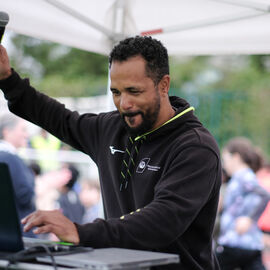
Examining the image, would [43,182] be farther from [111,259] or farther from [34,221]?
[111,259]

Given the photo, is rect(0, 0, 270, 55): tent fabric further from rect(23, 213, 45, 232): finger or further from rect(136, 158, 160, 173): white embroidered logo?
rect(23, 213, 45, 232): finger

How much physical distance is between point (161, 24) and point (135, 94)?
64.9 inches

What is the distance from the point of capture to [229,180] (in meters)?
6.02

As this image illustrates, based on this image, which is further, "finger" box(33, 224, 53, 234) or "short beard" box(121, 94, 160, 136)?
"short beard" box(121, 94, 160, 136)

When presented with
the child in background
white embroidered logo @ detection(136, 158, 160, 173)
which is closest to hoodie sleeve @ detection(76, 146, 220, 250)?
white embroidered logo @ detection(136, 158, 160, 173)

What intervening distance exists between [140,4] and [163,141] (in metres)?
1.57

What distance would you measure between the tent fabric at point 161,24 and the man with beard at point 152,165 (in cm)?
99

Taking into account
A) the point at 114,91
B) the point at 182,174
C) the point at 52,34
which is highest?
the point at 52,34

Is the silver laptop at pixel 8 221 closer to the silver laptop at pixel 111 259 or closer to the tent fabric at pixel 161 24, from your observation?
the silver laptop at pixel 111 259

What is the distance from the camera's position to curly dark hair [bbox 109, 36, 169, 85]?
2152 millimetres

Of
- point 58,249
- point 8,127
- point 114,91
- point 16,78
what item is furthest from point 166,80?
point 8,127

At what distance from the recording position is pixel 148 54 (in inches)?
86.2

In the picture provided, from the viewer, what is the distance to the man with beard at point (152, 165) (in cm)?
182

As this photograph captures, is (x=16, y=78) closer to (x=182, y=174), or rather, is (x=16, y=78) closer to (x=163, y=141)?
(x=163, y=141)
